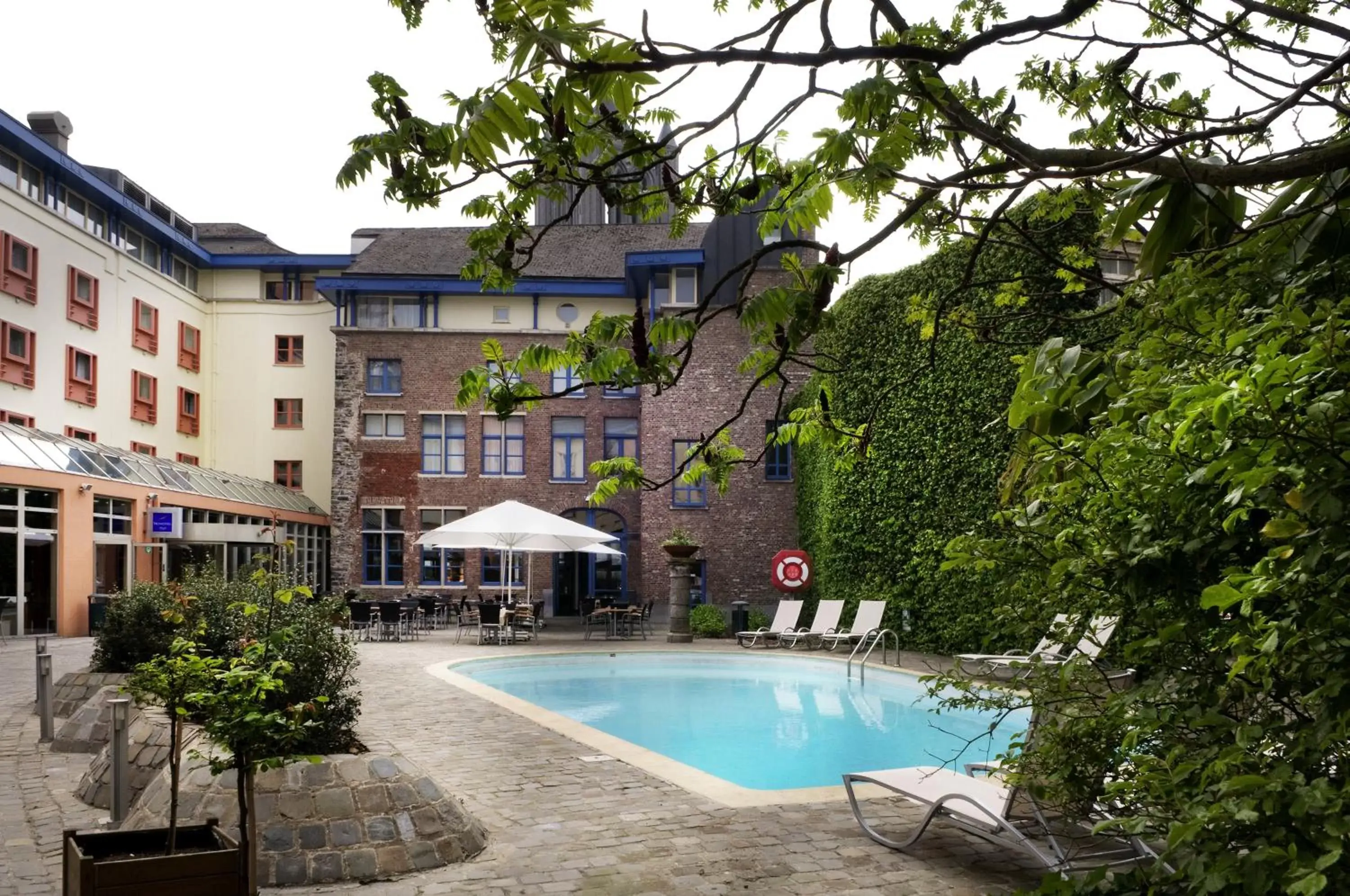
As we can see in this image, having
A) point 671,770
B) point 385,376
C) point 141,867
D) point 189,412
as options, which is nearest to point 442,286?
point 385,376

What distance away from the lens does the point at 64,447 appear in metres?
18.8

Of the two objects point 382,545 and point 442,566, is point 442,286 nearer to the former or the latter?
point 382,545

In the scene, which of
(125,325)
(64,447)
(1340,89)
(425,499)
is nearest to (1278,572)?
(1340,89)

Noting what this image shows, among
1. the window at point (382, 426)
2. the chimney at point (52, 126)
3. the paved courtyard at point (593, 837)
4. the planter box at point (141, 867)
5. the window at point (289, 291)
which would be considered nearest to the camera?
the planter box at point (141, 867)

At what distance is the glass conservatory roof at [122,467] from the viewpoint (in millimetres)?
17422

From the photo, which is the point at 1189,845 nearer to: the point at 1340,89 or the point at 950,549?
the point at 950,549

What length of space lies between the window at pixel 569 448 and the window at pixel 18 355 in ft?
38.5

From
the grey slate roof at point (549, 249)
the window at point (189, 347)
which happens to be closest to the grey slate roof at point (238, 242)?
the window at point (189, 347)

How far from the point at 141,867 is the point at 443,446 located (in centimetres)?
2425

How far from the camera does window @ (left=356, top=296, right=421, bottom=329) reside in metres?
27.3

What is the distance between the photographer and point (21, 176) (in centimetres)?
2191

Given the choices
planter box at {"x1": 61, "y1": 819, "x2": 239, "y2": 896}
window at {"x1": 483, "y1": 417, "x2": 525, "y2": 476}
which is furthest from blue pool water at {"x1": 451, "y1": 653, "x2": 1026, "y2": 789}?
window at {"x1": 483, "y1": 417, "x2": 525, "y2": 476}

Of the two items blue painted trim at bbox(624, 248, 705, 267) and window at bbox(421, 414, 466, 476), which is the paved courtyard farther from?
window at bbox(421, 414, 466, 476)

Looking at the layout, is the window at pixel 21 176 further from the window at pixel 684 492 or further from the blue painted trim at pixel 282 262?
the window at pixel 684 492
